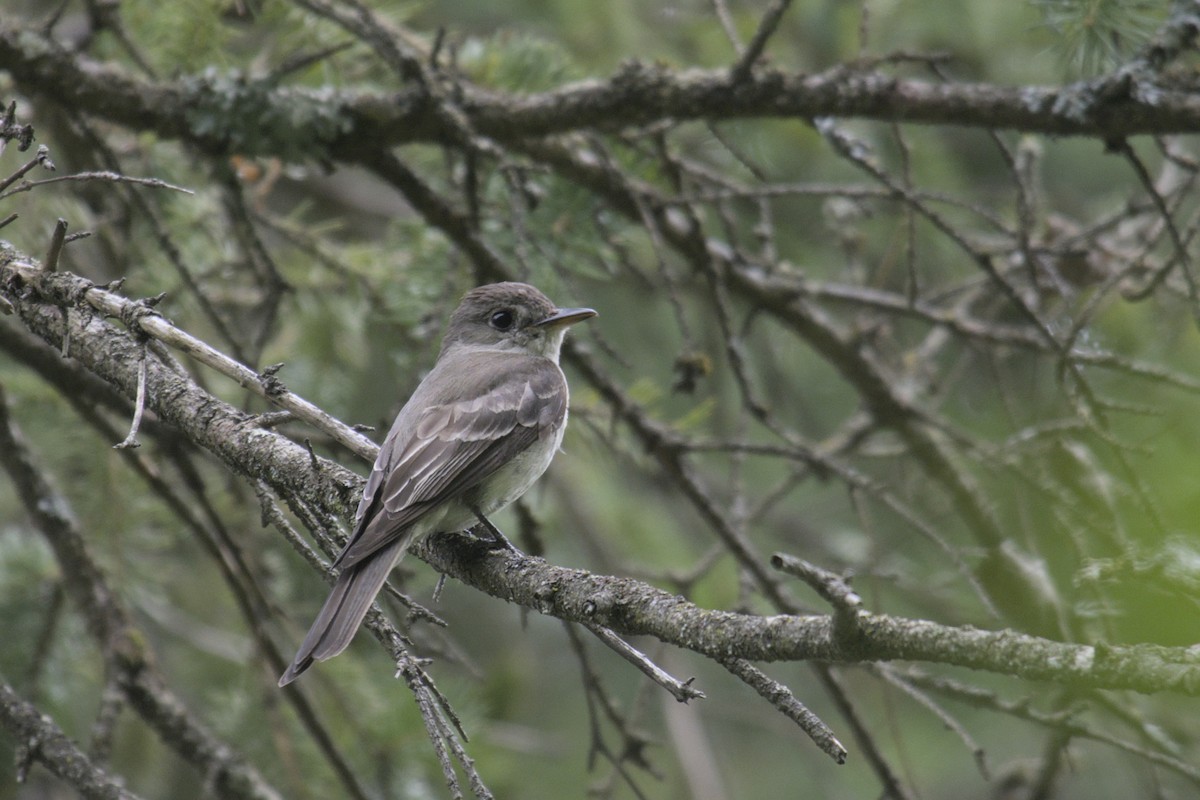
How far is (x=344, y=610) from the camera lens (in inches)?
103

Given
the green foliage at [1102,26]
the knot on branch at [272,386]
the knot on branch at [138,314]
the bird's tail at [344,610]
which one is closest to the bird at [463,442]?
the bird's tail at [344,610]

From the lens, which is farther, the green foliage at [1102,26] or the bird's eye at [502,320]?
the bird's eye at [502,320]

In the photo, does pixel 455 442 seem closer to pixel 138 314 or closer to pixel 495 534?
pixel 495 534

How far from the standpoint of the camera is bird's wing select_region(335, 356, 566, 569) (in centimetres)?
290

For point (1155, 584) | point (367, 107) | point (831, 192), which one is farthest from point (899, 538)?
point (1155, 584)

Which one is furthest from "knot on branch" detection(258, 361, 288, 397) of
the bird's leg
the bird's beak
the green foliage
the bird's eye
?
the green foliage

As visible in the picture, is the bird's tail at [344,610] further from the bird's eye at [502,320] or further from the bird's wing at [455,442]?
the bird's eye at [502,320]

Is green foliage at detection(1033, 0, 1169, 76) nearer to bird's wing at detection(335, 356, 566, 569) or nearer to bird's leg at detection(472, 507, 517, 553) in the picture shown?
bird's wing at detection(335, 356, 566, 569)

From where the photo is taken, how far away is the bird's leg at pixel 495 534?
9.10 ft

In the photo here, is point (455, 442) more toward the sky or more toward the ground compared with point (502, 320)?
more toward the ground

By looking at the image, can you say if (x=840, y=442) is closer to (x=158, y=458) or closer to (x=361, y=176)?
(x=158, y=458)

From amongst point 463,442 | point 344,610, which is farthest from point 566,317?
point 344,610

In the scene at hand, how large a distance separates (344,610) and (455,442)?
921 mm

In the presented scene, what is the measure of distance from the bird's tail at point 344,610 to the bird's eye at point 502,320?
176cm
